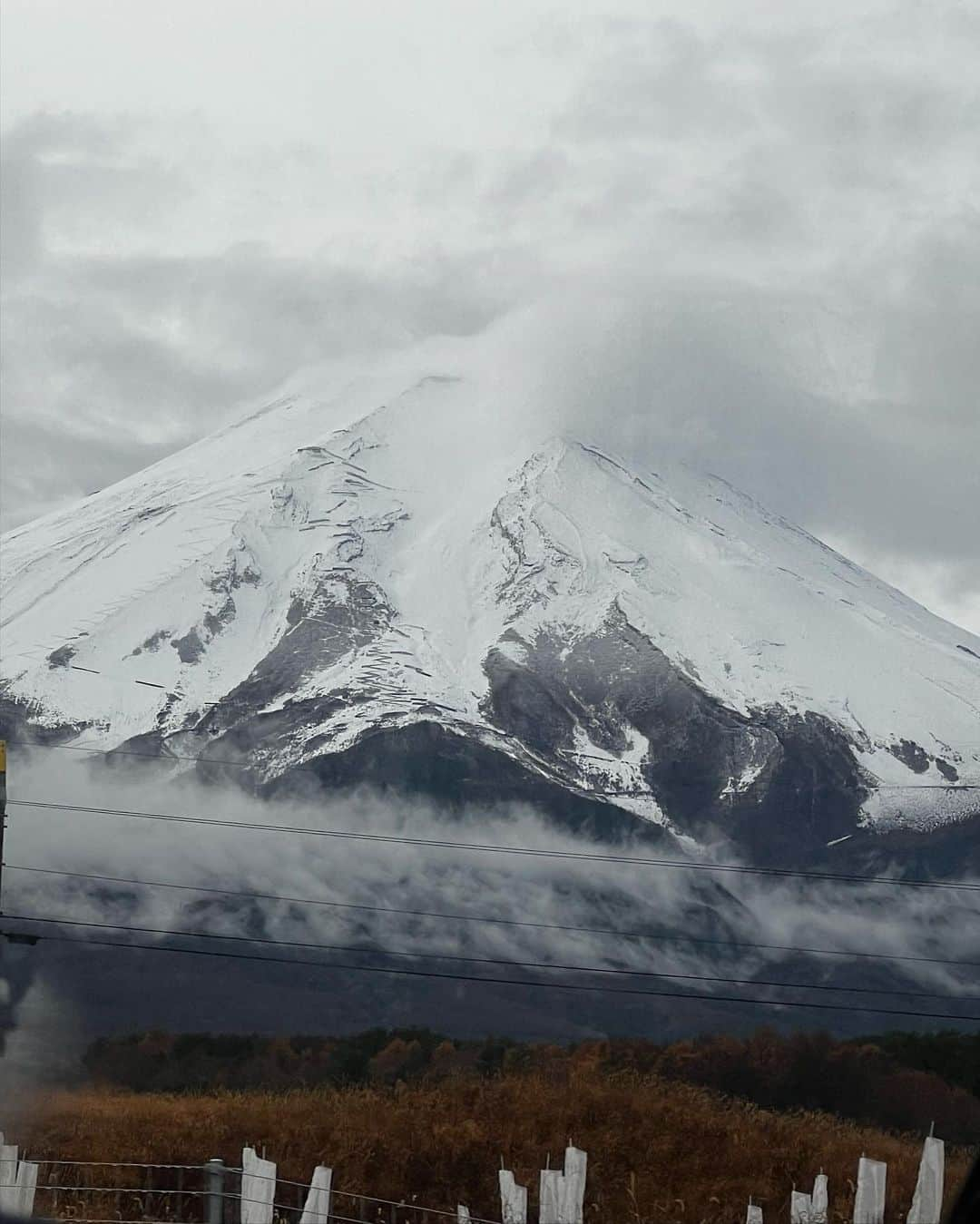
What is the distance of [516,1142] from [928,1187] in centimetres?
1383

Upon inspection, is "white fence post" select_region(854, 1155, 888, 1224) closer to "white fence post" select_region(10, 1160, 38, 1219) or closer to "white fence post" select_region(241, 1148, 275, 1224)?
"white fence post" select_region(241, 1148, 275, 1224)

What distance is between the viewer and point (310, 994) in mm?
198375

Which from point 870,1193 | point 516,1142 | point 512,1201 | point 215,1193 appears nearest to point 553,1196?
point 512,1201

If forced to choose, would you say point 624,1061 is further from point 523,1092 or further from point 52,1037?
point 52,1037

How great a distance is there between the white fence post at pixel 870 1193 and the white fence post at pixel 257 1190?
23.4 feet

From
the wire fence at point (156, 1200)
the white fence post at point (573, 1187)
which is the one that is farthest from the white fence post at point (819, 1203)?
the wire fence at point (156, 1200)

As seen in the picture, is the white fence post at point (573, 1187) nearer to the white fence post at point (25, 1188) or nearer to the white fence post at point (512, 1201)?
the white fence post at point (512, 1201)

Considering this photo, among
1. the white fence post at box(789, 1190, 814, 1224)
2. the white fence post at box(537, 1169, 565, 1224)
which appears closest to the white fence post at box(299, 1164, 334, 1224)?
the white fence post at box(537, 1169, 565, 1224)

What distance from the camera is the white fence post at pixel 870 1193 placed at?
65.7ft

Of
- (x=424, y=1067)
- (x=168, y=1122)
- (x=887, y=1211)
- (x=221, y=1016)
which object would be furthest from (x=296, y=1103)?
(x=221, y=1016)

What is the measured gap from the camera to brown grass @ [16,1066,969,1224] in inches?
1152

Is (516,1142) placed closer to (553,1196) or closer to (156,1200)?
(156,1200)

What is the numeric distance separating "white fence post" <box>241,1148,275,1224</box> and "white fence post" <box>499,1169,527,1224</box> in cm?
317

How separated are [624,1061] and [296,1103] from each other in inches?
1084
